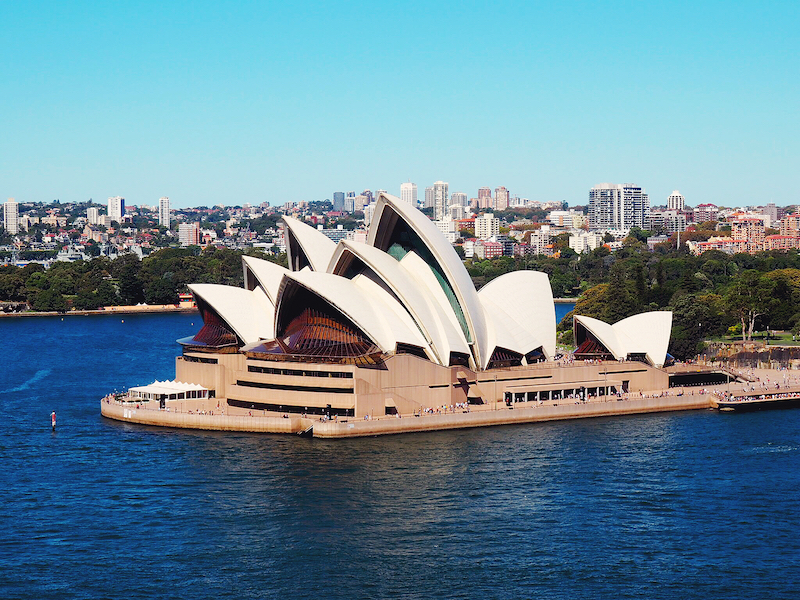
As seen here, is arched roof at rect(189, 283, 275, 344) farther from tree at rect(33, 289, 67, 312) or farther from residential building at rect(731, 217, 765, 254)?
residential building at rect(731, 217, 765, 254)

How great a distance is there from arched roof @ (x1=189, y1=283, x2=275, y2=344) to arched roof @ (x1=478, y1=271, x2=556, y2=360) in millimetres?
11242

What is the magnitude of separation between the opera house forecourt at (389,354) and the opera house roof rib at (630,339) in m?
0.07

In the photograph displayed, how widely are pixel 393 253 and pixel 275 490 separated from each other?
1907cm

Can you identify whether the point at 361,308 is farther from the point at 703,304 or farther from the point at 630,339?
the point at 703,304

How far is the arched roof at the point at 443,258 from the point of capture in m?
51.5

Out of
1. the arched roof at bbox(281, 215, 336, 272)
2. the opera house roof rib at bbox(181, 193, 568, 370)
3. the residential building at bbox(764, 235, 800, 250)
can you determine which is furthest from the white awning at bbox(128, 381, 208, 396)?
the residential building at bbox(764, 235, 800, 250)

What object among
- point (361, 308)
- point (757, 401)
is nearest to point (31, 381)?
point (361, 308)

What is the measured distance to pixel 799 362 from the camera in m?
66.2

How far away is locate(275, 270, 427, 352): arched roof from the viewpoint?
49188 mm

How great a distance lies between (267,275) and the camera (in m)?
57.4

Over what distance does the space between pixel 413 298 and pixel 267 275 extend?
33.4 feet

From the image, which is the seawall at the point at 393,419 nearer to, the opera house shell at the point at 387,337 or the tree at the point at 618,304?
the opera house shell at the point at 387,337

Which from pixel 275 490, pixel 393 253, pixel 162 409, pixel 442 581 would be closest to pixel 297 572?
pixel 442 581

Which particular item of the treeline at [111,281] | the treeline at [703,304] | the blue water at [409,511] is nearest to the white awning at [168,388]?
the blue water at [409,511]
